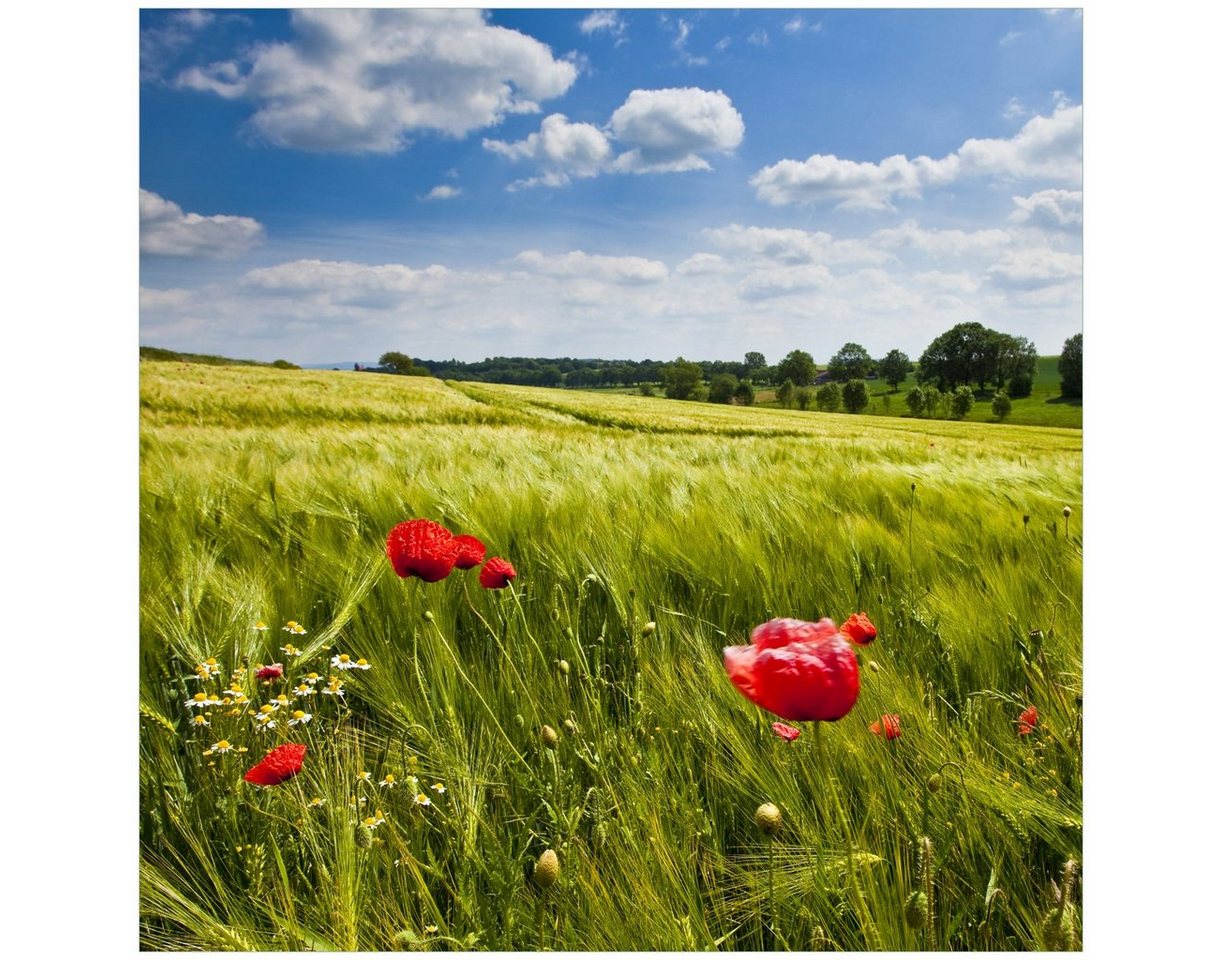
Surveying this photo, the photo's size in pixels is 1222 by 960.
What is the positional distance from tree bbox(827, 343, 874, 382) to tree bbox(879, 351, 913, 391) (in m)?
0.04

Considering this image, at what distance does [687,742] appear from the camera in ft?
3.05

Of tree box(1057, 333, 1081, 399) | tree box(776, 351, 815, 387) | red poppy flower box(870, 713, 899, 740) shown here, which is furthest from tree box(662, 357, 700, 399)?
red poppy flower box(870, 713, 899, 740)

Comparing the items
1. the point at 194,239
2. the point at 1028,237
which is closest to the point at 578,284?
the point at 194,239

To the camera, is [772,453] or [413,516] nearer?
[413,516]

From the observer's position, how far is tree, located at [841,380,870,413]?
107 inches

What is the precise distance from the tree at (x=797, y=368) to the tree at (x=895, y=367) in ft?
0.69

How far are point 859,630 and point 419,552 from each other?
26.0 inches

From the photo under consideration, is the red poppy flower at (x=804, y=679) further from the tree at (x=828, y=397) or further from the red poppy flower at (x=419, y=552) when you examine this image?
the tree at (x=828, y=397)

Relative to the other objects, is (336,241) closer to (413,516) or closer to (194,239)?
(194,239)

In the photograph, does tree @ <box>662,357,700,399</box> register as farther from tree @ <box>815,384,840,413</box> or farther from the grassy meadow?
the grassy meadow

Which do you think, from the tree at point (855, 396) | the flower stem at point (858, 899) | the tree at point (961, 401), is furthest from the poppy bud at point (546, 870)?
the tree at point (855, 396)

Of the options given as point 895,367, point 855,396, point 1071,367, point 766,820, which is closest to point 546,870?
point 766,820

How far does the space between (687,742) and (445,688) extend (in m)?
0.36

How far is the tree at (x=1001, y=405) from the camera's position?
178cm
